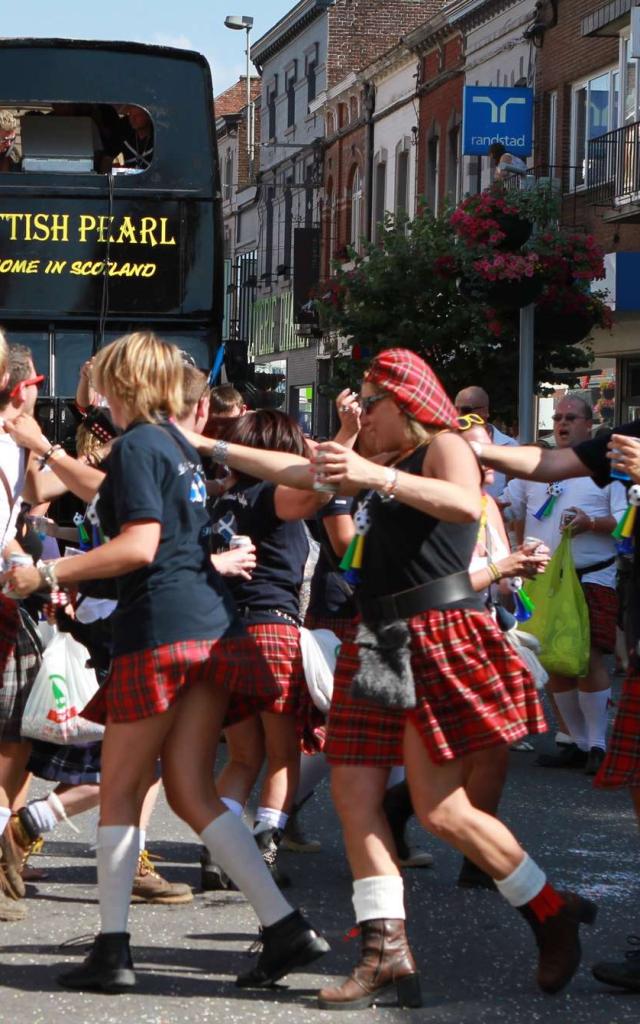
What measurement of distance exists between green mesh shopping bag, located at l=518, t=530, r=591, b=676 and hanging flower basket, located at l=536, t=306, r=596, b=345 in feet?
22.8

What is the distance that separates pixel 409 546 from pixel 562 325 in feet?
38.4

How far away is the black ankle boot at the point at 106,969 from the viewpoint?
5.30 metres

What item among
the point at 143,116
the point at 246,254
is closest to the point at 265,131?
the point at 246,254

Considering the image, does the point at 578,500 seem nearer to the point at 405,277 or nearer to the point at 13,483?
the point at 13,483

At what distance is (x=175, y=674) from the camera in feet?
17.3

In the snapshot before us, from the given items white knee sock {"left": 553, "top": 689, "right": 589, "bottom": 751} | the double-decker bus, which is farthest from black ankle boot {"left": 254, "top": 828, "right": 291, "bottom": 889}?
the double-decker bus

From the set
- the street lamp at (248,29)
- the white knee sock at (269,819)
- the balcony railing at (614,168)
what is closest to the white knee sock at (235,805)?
the white knee sock at (269,819)

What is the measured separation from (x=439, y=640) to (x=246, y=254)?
185 ft

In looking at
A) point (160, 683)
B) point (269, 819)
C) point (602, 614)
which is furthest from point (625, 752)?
point (602, 614)

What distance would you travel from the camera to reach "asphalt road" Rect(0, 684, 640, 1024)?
17.2 feet

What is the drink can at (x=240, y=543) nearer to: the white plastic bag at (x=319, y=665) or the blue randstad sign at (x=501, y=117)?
the white plastic bag at (x=319, y=665)

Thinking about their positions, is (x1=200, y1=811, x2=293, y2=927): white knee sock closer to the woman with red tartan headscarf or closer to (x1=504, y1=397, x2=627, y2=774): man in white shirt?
the woman with red tartan headscarf

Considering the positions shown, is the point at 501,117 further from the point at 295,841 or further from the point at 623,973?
the point at 623,973

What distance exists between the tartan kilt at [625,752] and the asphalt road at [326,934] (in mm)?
625
